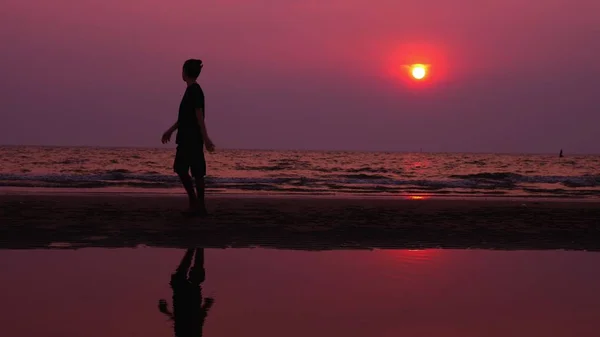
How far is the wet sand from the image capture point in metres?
7.16

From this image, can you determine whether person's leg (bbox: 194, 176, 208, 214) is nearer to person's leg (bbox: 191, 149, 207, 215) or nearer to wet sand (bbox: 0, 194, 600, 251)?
person's leg (bbox: 191, 149, 207, 215)

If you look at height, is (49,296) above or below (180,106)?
below

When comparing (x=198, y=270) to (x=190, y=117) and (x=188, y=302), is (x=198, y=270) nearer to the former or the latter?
(x=188, y=302)

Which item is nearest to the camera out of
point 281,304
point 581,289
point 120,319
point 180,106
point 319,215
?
point 120,319

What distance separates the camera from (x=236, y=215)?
10.2m

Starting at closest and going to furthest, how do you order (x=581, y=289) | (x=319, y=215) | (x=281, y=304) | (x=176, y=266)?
(x=281, y=304)
(x=581, y=289)
(x=176, y=266)
(x=319, y=215)

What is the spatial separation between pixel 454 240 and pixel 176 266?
3.67 meters

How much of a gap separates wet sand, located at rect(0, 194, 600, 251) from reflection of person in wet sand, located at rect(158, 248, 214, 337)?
5.94ft

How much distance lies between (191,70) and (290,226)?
2.69 m

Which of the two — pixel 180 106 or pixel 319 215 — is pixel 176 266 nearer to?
pixel 180 106

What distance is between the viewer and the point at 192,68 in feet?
31.0

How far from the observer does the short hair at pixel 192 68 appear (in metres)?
9.42

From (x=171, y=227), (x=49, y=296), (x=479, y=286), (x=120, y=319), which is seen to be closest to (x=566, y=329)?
(x=479, y=286)

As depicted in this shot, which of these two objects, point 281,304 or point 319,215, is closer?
point 281,304
